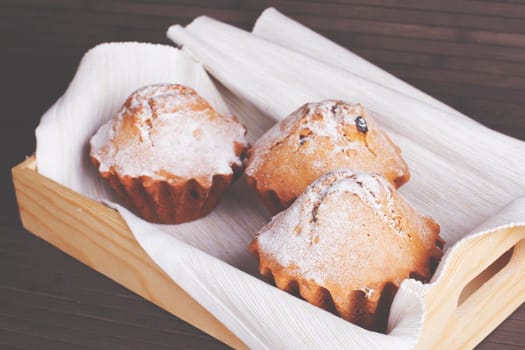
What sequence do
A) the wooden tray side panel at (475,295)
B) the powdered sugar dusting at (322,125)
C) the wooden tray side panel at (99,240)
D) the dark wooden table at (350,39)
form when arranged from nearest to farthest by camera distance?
the wooden tray side panel at (475,295) < the wooden tray side panel at (99,240) < the powdered sugar dusting at (322,125) < the dark wooden table at (350,39)

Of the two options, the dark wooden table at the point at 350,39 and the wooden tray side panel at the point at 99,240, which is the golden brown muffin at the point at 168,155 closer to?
the wooden tray side panel at the point at 99,240

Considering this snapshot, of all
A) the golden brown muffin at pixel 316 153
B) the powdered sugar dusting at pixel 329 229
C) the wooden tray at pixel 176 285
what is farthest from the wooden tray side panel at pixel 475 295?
the golden brown muffin at pixel 316 153

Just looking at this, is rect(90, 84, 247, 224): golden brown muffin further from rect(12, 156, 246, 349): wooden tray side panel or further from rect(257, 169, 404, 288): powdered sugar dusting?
rect(257, 169, 404, 288): powdered sugar dusting

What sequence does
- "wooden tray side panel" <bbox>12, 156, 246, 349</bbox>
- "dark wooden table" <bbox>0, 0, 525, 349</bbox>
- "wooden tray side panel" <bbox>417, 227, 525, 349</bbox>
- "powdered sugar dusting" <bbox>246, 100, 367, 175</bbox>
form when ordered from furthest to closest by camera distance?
"dark wooden table" <bbox>0, 0, 525, 349</bbox>, "powdered sugar dusting" <bbox>246, 100, 367, 175</bbox>, "wooden tray side panel" <bbox>12, 156, 246, 349</bbox>, "wooden tray side panel" <bbox>417, 227, 525, 349</bbox>

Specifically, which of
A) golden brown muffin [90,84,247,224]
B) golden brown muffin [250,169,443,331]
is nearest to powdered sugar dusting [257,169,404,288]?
golden brown muffin [250,169,443,331]

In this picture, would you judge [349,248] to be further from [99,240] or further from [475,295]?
[99,240]

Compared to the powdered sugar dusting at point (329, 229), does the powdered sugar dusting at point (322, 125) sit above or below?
above
